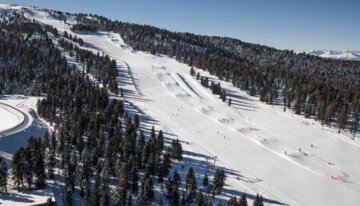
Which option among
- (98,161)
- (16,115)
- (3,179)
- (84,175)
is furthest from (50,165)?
(16,115)

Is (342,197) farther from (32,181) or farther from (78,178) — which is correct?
(32,181)

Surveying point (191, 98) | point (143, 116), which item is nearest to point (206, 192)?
point (143, 116)

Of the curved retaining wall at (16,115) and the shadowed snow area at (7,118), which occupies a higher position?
the curved retaining wall at (16,115)

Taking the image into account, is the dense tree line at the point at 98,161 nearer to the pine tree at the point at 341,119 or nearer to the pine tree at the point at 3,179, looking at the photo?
the pine tree at the point at 3,179

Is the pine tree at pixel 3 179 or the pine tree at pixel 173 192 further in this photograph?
the pine tree at pixel 173 192

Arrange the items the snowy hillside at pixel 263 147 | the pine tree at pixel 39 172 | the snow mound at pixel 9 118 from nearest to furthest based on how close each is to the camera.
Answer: the pine tree at pixel 39 172, the snowy hillside at pixel 263 147, the snow mound at pixel 9 118

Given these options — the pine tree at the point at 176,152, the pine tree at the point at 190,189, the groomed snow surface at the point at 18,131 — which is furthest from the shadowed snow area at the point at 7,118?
the pine tree at the point at 190,189

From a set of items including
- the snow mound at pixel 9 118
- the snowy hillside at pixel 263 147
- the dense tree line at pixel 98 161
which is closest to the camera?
the dense tree line at pixel 98 161

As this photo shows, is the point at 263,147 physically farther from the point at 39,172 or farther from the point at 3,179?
the point at 3,179
